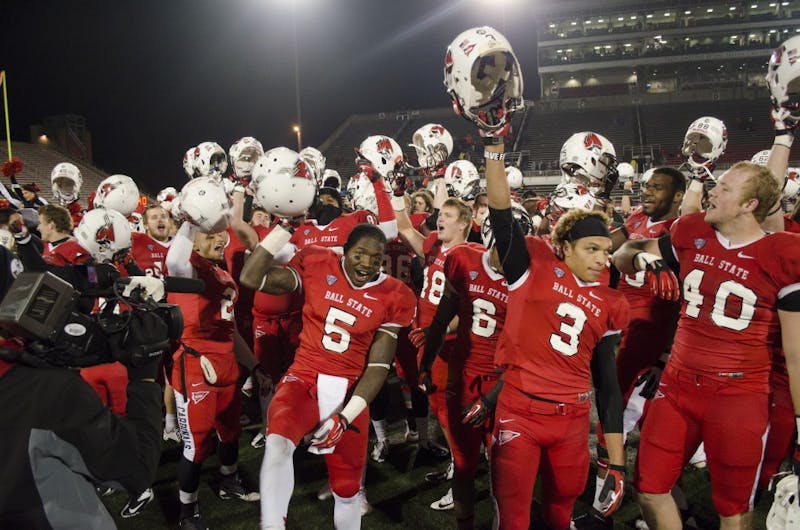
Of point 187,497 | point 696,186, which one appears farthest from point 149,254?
point 696,186

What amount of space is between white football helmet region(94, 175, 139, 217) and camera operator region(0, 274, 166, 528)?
209 inches

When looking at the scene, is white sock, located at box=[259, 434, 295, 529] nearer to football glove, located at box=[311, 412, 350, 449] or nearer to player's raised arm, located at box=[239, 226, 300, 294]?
football glove, located at box=[311, 412, 350, 449]

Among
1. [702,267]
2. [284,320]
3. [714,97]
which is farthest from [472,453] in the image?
[714,97]

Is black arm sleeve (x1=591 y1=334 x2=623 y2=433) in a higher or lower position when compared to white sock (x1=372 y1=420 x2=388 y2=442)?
higher

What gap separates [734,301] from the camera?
325 centimetres

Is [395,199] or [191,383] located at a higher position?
[395,199]

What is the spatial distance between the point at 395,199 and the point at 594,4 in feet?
155

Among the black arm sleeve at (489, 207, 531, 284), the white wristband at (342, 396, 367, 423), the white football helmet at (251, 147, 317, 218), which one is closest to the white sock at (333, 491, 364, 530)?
the white wristband at (342, 396, 367, 423)

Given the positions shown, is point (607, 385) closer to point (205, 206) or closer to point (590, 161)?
point (590, 161)

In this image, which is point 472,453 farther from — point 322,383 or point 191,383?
point 191,383

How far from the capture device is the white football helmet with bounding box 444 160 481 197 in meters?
7.47

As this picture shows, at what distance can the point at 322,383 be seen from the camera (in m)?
3.63

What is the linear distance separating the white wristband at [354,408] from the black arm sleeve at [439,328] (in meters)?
0.75

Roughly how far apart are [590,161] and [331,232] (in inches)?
95.6
